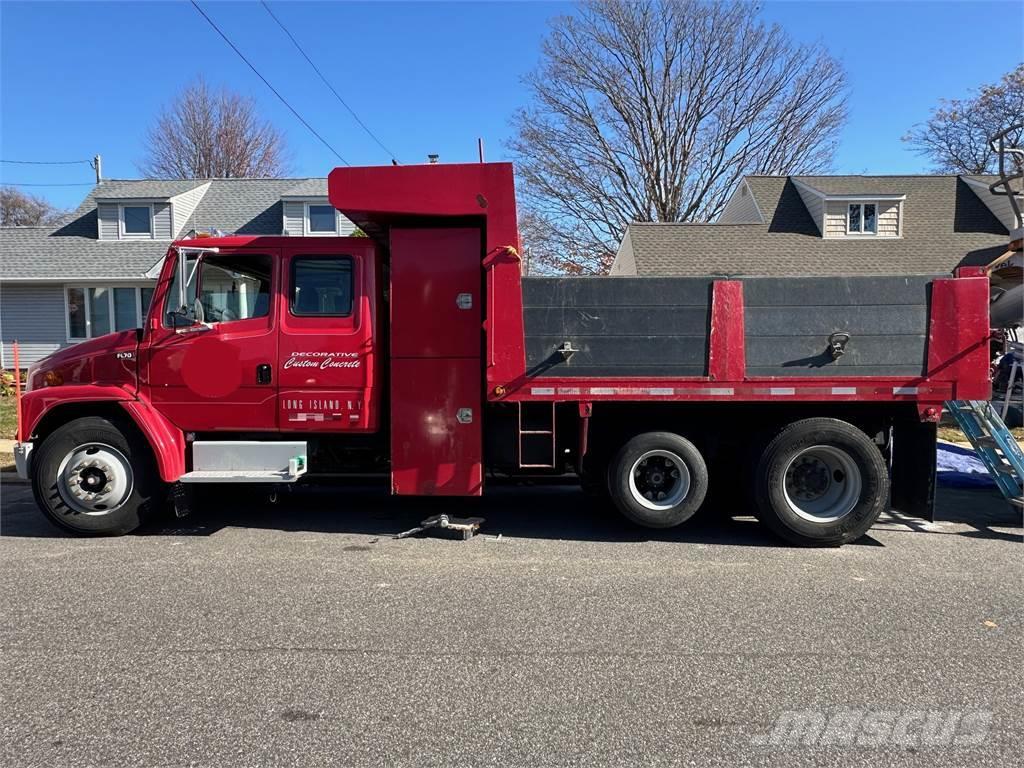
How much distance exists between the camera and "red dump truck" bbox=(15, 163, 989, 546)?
5684 mm

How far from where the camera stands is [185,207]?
23859mm

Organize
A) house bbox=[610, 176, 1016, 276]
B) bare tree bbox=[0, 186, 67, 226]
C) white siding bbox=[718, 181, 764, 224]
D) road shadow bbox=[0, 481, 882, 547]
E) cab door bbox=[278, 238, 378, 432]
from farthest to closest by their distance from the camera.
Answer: bare tree bbox=[0, 186, 67, 226] < white siding bbox=[718, 181, 764, 224] < house bbox=[610, 176, 1016, 276] < road shadow bbox=[0, 481, 882, 547] < cab door bbox=[278, 238, 378, 432]

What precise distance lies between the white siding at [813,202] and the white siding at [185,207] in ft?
66.3

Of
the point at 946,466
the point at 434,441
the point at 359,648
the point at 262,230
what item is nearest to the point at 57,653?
the point at 359,648

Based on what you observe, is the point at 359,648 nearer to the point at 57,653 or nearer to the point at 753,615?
the point at 57,653

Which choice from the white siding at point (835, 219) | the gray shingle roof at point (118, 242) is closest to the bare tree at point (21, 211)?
the gray shingle roof at point (118, 242)

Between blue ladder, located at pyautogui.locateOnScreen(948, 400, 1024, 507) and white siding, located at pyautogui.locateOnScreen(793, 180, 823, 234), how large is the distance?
1744 centimetres

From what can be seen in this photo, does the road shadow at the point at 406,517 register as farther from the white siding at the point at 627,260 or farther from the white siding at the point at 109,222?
the white siding at the point at 109,222

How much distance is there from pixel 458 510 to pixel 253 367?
2.38 meters

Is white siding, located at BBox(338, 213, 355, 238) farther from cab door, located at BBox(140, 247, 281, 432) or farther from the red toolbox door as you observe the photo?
the red toolbox door

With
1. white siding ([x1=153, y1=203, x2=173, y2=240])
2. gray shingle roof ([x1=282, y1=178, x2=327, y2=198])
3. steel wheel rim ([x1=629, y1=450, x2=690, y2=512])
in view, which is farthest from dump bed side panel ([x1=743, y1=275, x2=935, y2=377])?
white siding ([x1=153, y1=203, x2=173, y2=240])

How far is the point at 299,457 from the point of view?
19.9 feet

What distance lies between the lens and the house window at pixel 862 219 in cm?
2238

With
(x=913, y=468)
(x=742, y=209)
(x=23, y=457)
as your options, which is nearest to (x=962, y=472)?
(x=913, y=468)
